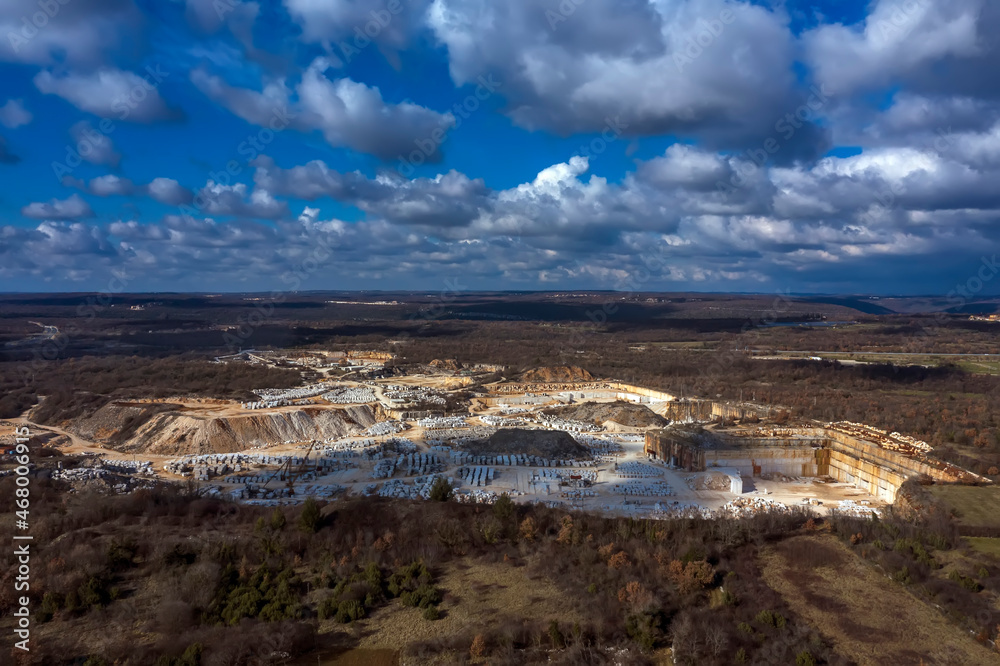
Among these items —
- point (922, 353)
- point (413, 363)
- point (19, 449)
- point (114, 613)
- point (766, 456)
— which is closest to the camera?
point (114, 613)

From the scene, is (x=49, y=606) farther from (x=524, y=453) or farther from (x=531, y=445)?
(x=531, y=445)

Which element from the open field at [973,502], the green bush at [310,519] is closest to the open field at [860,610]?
the open field at [973,502]

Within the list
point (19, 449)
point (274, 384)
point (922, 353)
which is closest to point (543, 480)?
point (19, 449)

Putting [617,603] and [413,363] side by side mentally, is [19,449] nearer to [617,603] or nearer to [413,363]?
[617,603]

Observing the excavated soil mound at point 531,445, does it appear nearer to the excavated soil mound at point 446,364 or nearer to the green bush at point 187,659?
the green bush at point 187,659

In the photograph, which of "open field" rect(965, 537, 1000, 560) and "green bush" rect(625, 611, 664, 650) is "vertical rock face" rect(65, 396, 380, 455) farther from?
"open field" rect(965, 537, 1000, 560)
